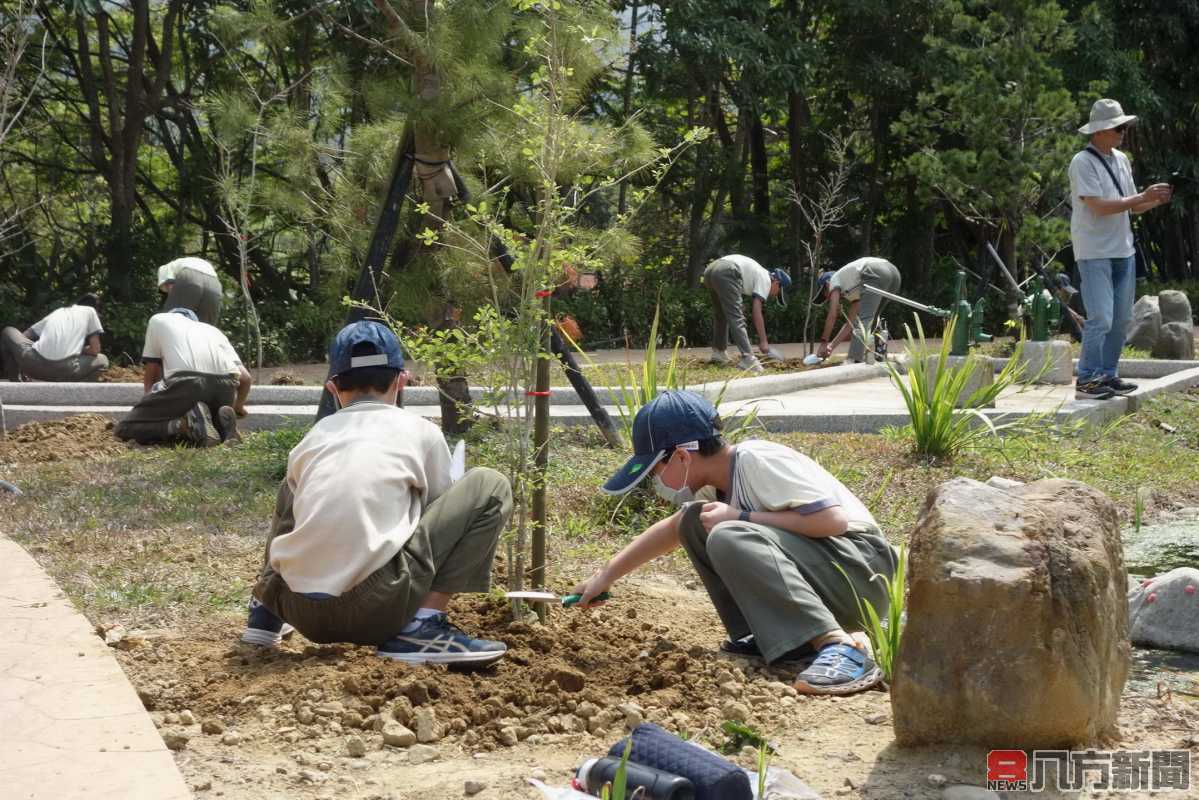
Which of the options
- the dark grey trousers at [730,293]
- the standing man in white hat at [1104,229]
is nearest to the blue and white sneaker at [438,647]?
the standing man in white hat at [1104,229]

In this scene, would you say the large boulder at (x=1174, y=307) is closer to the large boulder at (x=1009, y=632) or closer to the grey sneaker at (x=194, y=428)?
the grey sneaker at (x=194, y=428)

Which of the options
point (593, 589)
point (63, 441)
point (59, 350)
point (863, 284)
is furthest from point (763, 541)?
point (59, 350)

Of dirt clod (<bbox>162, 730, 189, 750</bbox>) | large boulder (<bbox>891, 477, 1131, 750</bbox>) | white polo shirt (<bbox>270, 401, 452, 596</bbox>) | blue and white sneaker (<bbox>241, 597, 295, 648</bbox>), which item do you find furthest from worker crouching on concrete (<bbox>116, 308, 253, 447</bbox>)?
large boulder (<bbox>891, 477, 1131, 750</bbox>)

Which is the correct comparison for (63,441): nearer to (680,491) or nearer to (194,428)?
(194,428)

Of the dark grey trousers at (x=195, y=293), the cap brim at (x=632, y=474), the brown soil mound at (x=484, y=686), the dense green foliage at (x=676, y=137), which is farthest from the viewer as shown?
the dense green foliage at (x=676, y=137)

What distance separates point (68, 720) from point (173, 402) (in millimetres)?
5596

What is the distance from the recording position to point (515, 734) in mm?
3240

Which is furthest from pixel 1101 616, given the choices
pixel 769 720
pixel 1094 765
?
pixel 769 720

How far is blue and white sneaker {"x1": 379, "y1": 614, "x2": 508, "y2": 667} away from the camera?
3725 millimetres

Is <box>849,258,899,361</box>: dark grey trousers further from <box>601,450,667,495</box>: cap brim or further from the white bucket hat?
<box>601,450,667,495</box>: cap brim

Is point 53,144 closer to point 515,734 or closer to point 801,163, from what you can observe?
point 801,163

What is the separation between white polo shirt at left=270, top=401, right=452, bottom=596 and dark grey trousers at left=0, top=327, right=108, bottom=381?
897 centimetres

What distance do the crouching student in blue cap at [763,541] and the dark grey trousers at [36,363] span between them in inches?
364

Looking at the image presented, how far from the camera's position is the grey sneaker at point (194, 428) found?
28.1 feet
